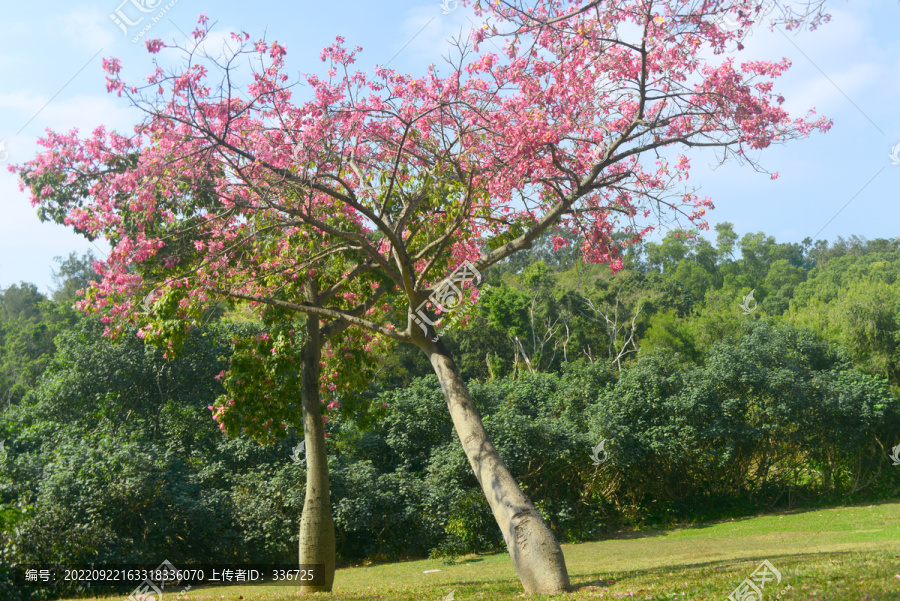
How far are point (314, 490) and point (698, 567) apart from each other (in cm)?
461

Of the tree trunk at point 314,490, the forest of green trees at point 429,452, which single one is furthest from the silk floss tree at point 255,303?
the forest of green trees at point 429,452

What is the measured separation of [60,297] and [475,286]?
52.4m

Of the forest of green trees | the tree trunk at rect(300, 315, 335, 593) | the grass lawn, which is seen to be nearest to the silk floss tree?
the tree trunk at rect(300, 315, 335, 593)

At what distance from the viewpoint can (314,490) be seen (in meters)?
8.38

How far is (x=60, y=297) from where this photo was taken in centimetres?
5081

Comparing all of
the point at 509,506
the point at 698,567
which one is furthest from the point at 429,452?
the point at 509,506

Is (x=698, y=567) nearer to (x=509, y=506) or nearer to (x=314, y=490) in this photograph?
(x=509, y=506)

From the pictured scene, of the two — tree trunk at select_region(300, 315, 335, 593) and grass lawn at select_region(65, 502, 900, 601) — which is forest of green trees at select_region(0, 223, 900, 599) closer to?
grass lawn at select_region(65, 502, 900, 601)

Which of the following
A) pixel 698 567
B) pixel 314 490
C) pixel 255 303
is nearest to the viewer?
pixel 698 567

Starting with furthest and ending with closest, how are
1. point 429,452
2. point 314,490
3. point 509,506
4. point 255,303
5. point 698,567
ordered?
1. point 429,452
2. point 255,303
3. point 314,490
4. point 698,567
5. point 509,506

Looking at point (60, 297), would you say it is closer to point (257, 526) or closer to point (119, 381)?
point (119, 381)

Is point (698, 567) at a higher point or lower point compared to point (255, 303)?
lower

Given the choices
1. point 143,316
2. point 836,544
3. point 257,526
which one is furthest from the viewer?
point 257,526

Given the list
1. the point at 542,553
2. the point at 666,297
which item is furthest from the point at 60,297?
the point at 542,553
